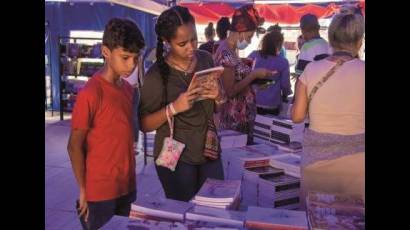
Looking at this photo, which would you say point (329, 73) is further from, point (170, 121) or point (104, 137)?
point (104, 137)

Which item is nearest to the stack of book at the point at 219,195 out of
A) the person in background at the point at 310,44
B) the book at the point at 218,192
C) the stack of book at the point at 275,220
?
the book at the point at 218,192

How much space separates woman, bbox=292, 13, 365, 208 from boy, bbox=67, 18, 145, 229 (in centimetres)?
91

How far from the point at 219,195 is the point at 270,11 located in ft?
35.4

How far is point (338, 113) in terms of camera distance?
228 centimetres

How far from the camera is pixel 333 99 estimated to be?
2.28 m

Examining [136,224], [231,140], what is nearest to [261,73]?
[231,140]

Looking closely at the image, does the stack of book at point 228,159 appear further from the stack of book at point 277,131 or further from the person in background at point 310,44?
the person in background at point 310,44

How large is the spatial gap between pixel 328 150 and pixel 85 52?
788 centimetres

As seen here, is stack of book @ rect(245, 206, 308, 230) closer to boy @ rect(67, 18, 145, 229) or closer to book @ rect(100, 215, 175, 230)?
book @ rect(100, 215, 175, 230)

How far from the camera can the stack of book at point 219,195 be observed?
5.87 ft

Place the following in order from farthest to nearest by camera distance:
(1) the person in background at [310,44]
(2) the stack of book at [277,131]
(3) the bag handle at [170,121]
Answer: (1) the person in background at [310,44], (2) the stack of book at [277,131], (3) the bag handle at [170,121]

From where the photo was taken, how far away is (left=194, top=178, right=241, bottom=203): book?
180 centimetres

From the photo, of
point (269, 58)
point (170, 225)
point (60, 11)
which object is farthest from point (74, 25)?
point (170, 225)

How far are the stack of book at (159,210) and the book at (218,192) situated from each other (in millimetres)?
105
